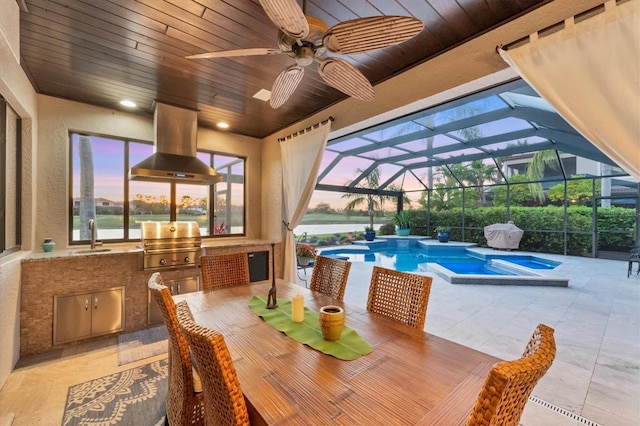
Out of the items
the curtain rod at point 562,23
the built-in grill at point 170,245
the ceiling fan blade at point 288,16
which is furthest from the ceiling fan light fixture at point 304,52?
the built-in grill at point 170,245

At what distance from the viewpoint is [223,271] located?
7.95ft

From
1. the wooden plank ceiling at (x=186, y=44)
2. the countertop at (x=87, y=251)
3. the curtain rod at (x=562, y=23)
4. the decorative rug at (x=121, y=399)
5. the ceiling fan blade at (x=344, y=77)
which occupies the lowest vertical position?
the decorative rug at (x=121, y=399)

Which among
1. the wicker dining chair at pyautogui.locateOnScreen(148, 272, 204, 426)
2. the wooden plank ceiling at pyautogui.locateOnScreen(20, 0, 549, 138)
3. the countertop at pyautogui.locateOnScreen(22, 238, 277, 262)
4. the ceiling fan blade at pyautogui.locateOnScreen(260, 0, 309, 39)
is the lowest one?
the wicker dining chair at pyautogui.locateOnScreen(148, 272, 204, 426)

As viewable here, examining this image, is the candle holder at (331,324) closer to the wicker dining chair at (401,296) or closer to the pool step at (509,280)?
the wicker dining chair at (401,296)

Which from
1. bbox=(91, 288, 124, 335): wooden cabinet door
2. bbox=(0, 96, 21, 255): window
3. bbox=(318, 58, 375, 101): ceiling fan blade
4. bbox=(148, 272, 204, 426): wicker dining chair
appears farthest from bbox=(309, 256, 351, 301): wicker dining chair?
bbox=(0, 96, 21, 255): window

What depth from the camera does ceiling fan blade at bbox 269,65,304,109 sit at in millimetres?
1689

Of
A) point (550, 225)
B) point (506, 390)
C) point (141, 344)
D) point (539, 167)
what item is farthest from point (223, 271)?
point (550, 225)

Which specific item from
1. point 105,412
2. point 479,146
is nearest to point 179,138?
point 105,412

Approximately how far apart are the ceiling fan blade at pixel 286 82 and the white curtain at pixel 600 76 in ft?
4.75

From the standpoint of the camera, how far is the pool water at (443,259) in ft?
22.2

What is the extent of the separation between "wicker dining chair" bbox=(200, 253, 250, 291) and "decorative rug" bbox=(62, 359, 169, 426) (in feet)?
2.83

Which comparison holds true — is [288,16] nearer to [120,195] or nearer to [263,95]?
[263,95]

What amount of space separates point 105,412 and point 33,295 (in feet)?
5.26

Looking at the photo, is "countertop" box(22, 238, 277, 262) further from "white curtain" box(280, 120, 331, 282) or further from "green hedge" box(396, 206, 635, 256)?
"green hedge" box(396, 206, 635, 256)
